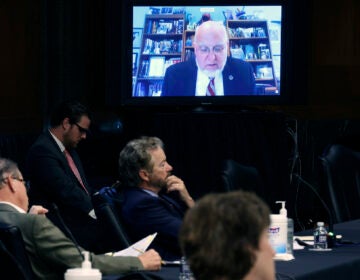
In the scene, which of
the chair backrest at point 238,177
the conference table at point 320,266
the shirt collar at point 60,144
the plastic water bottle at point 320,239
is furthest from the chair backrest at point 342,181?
the shirt collar at point 60,144

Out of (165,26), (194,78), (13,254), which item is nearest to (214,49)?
(194,78)

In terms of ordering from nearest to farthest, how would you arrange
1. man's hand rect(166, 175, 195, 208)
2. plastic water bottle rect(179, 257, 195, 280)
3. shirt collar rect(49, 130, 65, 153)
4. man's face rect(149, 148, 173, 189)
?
1. plastic water bottle rect(179, 257, 195, 280)
2. man's face rect(149, 148, 173, 189)
3. man's hand rect(166, 175, 195, 208)
4. shirt collar rect(49, 130, 65, 153)

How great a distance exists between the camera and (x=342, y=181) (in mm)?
6086

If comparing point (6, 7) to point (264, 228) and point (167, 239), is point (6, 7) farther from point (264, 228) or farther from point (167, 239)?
point (264, 228)

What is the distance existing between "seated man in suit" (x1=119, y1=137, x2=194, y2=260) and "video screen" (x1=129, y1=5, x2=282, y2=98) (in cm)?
318

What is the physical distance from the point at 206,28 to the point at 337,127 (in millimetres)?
1690

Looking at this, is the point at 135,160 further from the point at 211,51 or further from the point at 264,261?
the point at 211,51

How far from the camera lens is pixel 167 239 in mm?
4703

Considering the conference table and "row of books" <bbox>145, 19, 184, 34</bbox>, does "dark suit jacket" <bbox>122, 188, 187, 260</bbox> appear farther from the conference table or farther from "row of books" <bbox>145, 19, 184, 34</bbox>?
"row of books" <bbox>145, 19, 184, 34</bbox>

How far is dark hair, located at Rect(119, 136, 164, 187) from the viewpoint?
486cm

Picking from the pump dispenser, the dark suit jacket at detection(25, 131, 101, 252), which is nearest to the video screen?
the dark suit jacket at detection(25, 131, 101, 252)

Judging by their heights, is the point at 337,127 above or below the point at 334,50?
below

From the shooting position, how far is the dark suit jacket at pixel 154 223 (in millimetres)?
4691

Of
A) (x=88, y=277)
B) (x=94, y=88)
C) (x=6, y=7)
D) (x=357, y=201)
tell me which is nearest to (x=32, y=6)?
(x=6, y=7)
